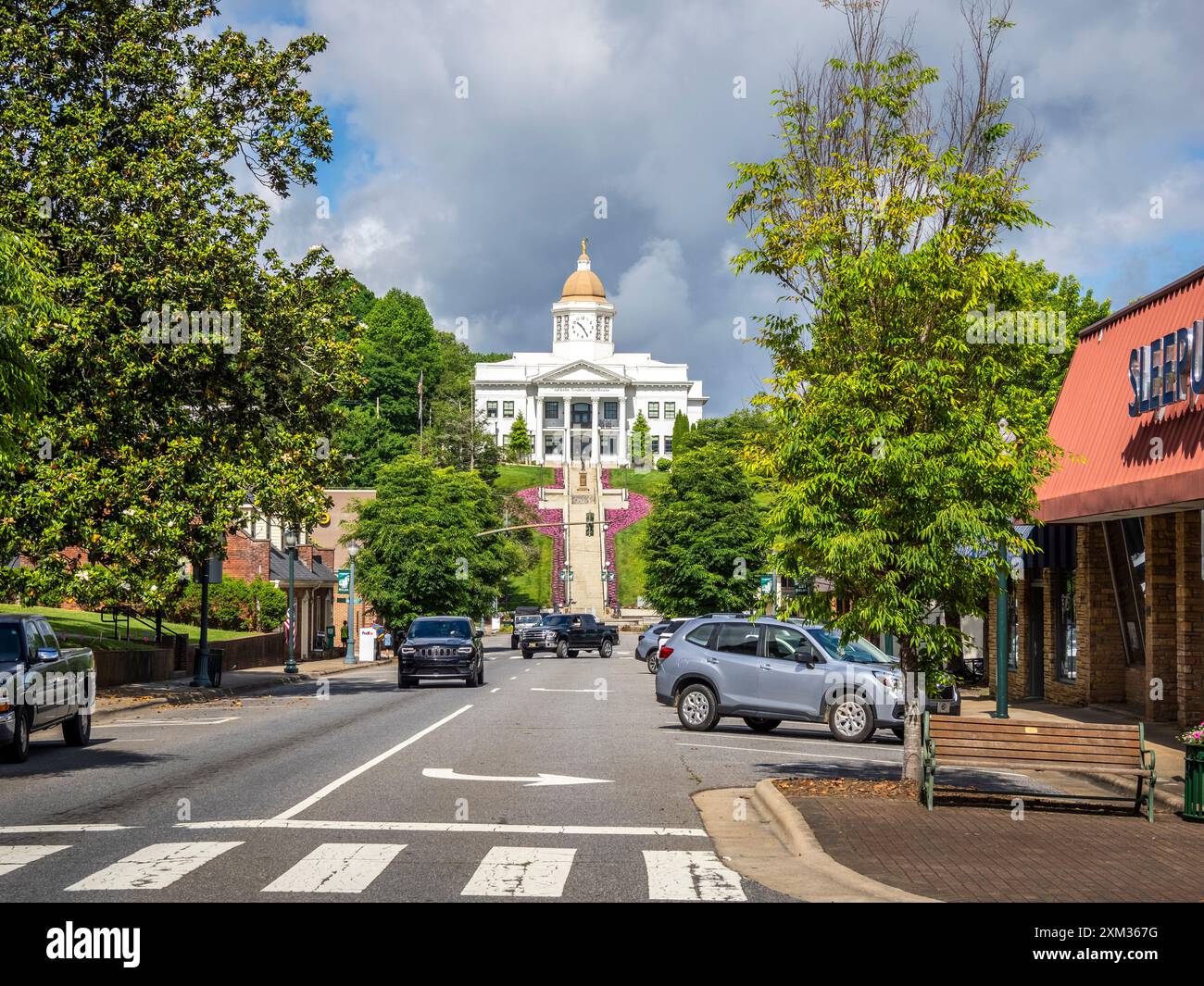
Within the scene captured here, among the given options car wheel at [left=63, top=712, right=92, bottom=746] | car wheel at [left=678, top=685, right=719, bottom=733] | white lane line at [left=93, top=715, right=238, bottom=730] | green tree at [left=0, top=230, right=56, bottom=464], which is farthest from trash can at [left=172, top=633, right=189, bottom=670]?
green tree at [left=0, top=230, right=56, bottom=464]

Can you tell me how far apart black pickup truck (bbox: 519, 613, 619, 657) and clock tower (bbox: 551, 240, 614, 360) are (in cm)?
10746

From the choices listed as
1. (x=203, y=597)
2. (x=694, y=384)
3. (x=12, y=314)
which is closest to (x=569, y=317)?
(x=694, y=384)

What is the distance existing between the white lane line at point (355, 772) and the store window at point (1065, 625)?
1238 centimetres

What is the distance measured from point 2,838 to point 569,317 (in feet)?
512

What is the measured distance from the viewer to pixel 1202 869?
9.74 meters

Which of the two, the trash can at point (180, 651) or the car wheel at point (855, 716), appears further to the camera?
the trash can at point (180, 651)

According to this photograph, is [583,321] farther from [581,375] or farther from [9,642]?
[9,642]

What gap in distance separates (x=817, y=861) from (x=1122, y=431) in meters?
12.7

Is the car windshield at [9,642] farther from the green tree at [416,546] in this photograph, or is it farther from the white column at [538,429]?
the white column at [538,429]

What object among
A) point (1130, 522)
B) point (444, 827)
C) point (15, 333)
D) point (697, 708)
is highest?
point (15, 333)

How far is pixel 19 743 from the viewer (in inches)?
631

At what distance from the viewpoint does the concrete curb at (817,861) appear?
8.50 metres

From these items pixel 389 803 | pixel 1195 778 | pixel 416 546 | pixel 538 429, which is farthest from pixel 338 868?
pixel 538 429

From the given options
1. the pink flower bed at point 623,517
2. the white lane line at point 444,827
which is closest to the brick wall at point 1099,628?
the white lane line at point 444,827
